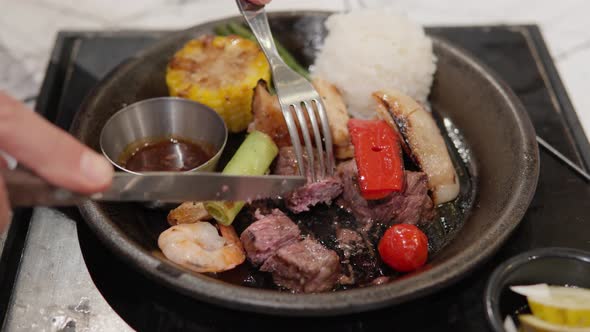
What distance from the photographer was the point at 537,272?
7.63ft

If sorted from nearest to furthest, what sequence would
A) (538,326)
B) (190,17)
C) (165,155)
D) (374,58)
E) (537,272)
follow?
(538,326), (537,272), (165,155), (374,58), (190,17)

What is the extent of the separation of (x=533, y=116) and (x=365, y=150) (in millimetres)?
1341

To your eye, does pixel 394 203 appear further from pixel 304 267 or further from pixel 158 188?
pixel 158 188

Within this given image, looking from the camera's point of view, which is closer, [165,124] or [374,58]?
[165,124]

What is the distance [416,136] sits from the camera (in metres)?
3.00

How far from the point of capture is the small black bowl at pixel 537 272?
7.38 feet

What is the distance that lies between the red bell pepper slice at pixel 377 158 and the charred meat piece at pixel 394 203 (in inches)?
2.2

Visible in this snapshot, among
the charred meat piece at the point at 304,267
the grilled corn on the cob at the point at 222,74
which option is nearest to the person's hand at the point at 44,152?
the charred meat piece at the point at 304,267

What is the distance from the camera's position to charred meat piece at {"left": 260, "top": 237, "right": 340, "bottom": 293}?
8.16 feet

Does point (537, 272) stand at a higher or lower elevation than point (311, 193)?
higher

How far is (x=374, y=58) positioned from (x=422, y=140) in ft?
2.36

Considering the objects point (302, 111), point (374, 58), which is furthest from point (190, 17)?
point (302, 111)

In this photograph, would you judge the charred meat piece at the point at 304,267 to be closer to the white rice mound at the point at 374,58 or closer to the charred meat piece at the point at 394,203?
the charred meat piece at the point at 394,203

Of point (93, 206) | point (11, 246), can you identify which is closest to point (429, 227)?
point (93, 206)
